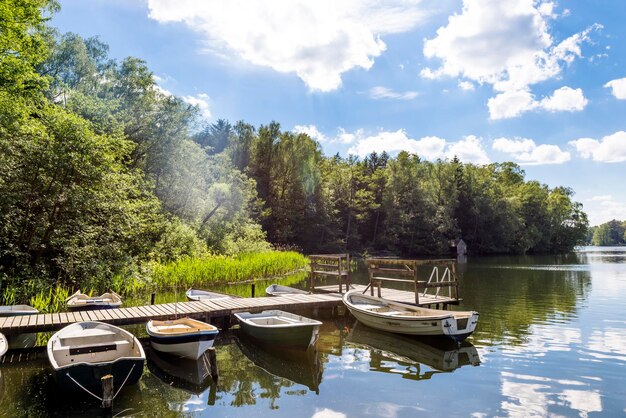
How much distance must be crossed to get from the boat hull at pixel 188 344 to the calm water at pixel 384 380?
35cm

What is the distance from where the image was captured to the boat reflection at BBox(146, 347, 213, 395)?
8.52 m

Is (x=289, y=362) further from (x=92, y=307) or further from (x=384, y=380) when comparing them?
(x=92, y=307)

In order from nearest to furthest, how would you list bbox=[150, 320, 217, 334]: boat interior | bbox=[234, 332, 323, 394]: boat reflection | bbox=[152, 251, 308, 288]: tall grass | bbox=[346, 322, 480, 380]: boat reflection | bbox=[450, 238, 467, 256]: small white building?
bbox=[234, 332, 323, 394]: boat reflection < bbox=[346, 322, 480, 380]: boat reflection < bbox=[150, 320, 217, 334]: boat interior < bbox=[152, 251, 308, 288]: tall grass < bbox=[450, 238, 467, 256]: small white building

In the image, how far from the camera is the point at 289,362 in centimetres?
1010

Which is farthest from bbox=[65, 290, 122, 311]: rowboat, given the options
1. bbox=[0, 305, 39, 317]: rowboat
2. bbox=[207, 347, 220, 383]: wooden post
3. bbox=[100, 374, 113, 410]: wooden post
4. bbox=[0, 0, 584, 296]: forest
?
bbox=[100, 374, 113, 410]: wooden post

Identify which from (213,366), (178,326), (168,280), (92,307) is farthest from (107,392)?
(168,280)

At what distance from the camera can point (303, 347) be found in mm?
10453

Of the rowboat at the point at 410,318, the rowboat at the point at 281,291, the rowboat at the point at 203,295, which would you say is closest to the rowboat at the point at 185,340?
the rowboat at the point at 410,318

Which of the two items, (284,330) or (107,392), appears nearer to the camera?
(107,392)

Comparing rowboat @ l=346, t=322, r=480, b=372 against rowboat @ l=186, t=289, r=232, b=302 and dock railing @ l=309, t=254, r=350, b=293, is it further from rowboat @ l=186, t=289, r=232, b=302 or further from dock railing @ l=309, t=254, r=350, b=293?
rowboat @ l=186, t=289, r=232, b=302

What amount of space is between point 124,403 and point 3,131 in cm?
1067

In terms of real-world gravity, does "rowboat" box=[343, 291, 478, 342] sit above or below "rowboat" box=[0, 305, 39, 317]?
below

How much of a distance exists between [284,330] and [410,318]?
3.58m

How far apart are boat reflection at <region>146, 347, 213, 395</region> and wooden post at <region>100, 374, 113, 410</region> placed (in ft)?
4.95
